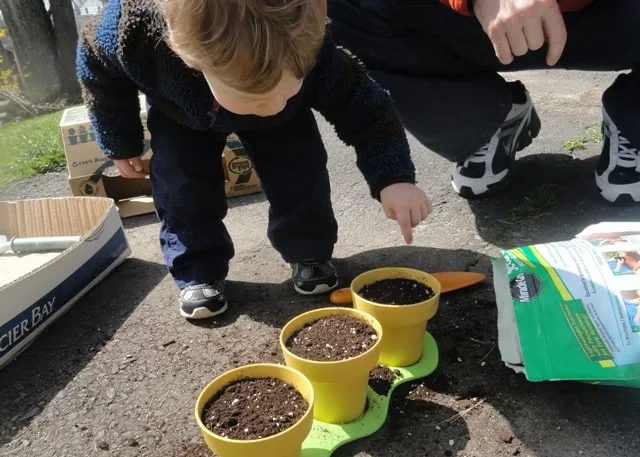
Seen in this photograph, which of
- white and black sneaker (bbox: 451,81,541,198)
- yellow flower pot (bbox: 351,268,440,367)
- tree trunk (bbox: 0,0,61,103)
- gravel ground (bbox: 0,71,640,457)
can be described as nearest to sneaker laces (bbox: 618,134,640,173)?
gravel ground (bbox: 0,71,640,457)

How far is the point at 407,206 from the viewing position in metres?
1.22

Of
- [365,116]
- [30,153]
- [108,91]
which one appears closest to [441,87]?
[365,116]

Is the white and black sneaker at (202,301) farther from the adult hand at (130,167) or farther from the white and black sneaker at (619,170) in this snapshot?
the white and black sneaker at (619,170)

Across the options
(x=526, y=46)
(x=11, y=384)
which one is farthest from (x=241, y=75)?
(x=11, y=384)

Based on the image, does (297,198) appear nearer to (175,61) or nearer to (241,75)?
(175,61)

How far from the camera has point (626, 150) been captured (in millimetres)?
1602

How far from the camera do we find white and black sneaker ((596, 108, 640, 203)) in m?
1.59

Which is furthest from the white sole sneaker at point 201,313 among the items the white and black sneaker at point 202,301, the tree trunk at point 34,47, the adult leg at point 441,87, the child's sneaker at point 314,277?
the tree trunk at point 34,47

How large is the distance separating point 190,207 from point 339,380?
2.07 feet

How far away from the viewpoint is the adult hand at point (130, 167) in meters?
1.50

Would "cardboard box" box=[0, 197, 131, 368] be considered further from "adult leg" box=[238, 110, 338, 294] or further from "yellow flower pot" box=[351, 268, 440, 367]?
"yellow flower pot" box=[351, 268, 440, 367]

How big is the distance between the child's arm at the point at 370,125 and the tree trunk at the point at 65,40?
4.54 meters

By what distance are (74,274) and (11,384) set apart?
0.96 feet

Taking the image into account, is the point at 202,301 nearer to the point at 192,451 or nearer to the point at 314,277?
the point at 314,277
